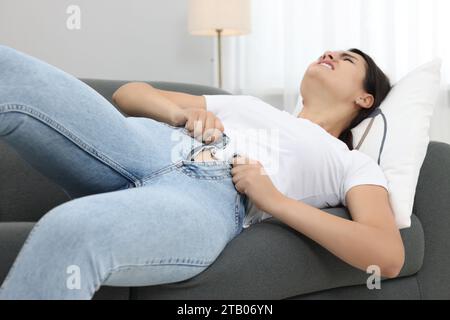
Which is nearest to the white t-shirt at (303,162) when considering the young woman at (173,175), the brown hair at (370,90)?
the young woman at (173,175)

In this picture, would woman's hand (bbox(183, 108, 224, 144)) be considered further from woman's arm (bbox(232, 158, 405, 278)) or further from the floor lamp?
the floor lamp

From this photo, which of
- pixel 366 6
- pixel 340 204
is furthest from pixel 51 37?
pixel 340 204

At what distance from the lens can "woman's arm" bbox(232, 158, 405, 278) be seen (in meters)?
1.08

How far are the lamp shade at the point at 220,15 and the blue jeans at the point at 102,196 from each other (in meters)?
1.67

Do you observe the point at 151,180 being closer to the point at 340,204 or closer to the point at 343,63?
the point at 340,204

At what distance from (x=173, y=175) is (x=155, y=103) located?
0.35 meters

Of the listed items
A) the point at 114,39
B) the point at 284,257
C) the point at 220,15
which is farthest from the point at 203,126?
the point at 114,39

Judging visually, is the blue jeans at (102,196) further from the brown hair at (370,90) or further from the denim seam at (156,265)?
the brown hair at (370,90)

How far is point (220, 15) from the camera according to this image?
276 cm

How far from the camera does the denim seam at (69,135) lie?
91 cm

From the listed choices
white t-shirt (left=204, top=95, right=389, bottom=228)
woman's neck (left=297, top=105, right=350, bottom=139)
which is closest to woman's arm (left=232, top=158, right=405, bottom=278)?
white t-shirt (left=204, top=95, right=389, bottom=228)

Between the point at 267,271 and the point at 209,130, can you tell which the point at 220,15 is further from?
the point at 267,271

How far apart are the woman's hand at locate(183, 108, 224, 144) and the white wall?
76.1 inches

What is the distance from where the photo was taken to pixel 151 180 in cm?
107
